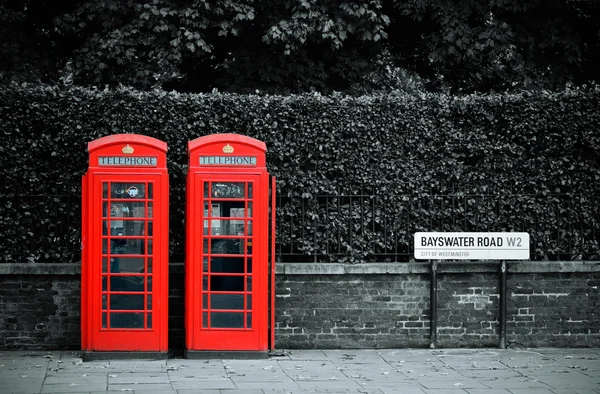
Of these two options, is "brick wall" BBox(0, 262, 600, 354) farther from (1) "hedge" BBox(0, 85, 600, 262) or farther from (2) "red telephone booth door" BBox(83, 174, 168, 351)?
(2) "red telephone booth door" BBox(83, 174, 168, 351)

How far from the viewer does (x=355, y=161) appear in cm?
1124

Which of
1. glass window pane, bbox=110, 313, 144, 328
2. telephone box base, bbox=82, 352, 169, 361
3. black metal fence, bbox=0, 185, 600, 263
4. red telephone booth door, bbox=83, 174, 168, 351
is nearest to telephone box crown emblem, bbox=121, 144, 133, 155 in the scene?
red telephone booth door, bbox=83, 174, 168, 351

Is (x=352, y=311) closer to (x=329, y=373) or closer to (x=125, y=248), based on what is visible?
(x=329, y=373)

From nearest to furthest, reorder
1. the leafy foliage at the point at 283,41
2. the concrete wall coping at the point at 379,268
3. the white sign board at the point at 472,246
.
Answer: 1. the concrete wall coping at the point at 379,268
2. the white sign board at the point at 472,246
3. the leafy foliage at the point at 283,41

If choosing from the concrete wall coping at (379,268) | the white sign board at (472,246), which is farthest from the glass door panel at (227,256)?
the white sign board at (472,246)

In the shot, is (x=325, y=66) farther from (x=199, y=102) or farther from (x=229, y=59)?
(x=199, y=102)

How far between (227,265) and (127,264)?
44.8 inches

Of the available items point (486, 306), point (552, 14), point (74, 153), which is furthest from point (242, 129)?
point (552, 14)

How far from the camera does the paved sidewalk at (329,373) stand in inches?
340

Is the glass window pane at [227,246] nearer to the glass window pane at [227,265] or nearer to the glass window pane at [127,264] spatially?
the glass window pane at [227,265]

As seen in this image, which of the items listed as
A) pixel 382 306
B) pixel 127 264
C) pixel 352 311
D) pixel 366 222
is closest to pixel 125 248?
pixel 127 264

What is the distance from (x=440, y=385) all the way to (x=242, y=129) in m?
4.15

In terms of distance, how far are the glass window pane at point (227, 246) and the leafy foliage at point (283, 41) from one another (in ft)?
16.8

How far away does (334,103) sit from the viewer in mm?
11234
